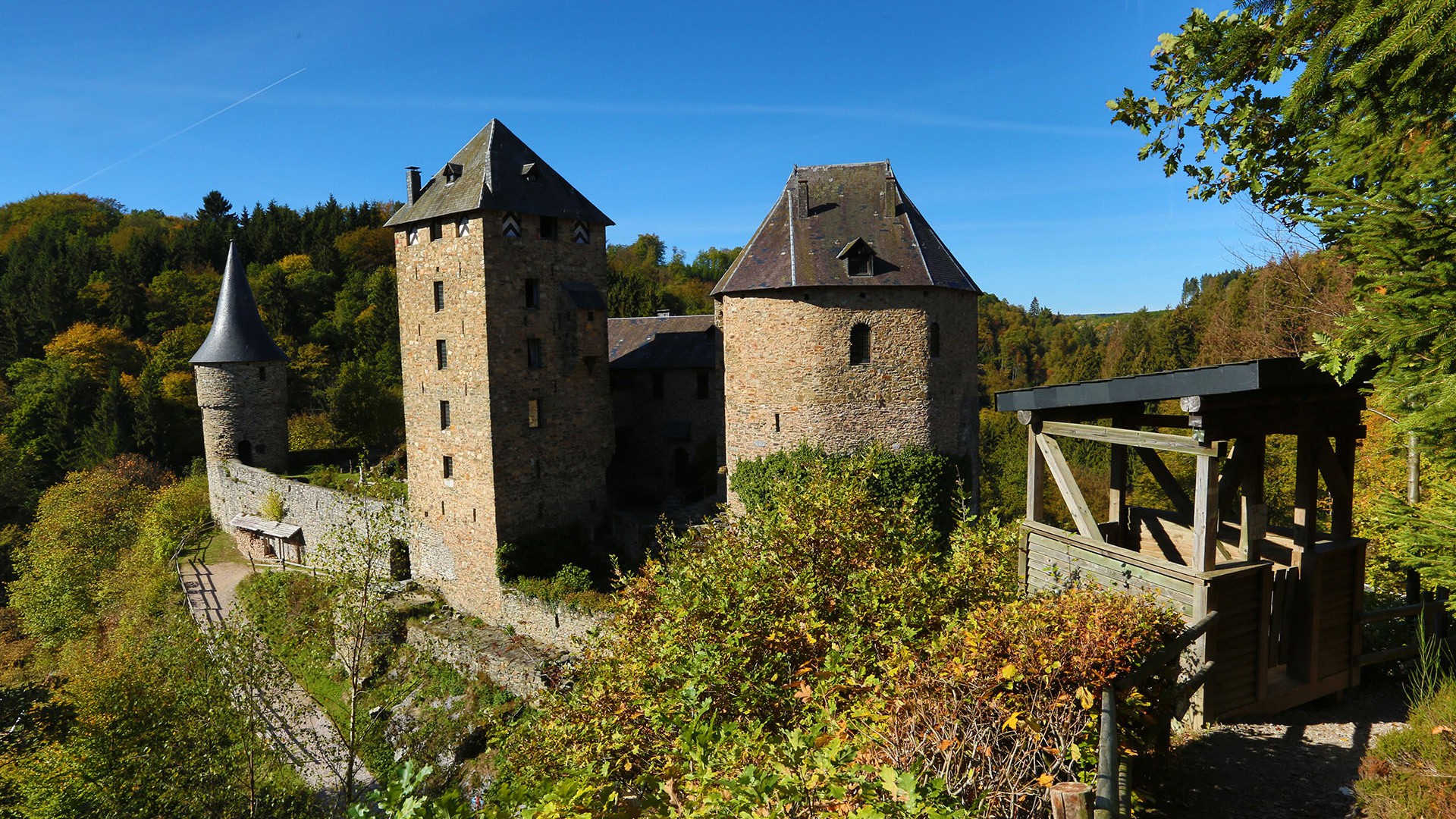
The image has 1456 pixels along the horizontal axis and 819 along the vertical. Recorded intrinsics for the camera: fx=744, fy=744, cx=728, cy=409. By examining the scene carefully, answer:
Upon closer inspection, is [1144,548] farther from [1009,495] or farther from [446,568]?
[1009,495]

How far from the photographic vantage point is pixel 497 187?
19.8 m

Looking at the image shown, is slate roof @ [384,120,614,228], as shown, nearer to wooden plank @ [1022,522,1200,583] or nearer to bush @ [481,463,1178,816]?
bush @ [481,463,1178,816]

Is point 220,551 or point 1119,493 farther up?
point 1119,493

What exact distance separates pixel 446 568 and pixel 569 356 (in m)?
7.12

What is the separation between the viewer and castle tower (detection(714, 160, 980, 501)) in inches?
713

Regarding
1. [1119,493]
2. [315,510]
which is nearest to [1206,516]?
[1119,493]

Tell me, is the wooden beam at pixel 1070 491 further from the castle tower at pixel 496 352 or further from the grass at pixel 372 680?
the castle tower at pixel 496 352

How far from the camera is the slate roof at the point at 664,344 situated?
26016 millimetres

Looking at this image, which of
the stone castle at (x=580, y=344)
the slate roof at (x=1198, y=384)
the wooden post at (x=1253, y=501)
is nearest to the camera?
the slate roof at (x=1198, y=384)

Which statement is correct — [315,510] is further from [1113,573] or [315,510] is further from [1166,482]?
[1166,482]

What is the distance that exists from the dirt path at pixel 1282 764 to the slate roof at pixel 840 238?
481 inches

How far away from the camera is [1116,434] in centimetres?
731

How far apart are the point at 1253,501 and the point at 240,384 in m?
34.9

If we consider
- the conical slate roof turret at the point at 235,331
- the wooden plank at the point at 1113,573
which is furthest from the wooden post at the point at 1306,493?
the conical slate roof turret at the point at 235,331
